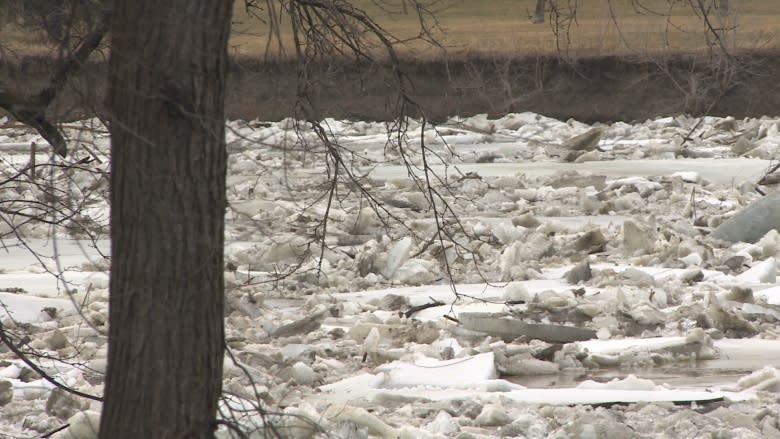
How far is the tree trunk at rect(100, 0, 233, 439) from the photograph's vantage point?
214 cm

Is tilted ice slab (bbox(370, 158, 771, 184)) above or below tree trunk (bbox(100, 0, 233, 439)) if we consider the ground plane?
below

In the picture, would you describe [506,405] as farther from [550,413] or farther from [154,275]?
[154,275]

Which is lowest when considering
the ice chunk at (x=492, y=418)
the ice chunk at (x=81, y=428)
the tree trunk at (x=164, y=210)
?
the ice chunk at (x=492, y=418)

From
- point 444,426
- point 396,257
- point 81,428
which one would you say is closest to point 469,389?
point 444,426

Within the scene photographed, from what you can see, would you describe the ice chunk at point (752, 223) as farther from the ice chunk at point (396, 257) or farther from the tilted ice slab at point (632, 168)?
the tilted ice slab at point (632, 168)

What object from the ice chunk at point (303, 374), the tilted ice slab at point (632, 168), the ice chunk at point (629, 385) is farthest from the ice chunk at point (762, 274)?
the tilted ice slab at point (632, 168)

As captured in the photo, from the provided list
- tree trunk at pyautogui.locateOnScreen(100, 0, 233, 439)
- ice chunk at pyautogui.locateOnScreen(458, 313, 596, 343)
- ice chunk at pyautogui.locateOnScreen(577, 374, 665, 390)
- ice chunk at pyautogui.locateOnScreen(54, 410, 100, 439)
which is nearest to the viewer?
tree trunk at pyautogui.locateOnScreen(100, 0, 233, 439)

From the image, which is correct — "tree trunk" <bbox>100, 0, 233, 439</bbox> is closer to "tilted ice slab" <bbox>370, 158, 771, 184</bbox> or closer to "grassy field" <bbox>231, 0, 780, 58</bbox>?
"grassy field" <bbox>231, 0, 780, 58</bbox>

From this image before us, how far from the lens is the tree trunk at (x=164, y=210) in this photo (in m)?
2.14

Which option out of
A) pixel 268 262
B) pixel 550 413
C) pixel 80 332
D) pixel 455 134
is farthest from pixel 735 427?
pixel 455 134

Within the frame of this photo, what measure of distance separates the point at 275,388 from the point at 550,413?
3.90 ft

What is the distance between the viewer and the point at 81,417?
352cm

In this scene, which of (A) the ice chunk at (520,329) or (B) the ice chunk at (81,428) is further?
(A) the ice chunk at (520,329)

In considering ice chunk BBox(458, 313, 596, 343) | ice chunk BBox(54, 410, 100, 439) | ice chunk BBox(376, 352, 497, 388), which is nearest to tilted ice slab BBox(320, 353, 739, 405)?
ice chunk BBox(376, 352, 497, 388)
